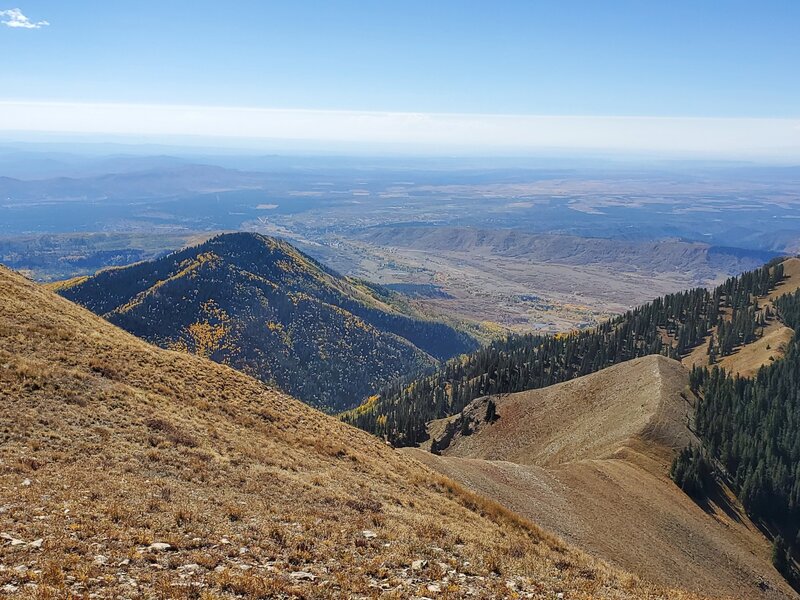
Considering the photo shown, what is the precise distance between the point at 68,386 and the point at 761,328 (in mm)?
165375

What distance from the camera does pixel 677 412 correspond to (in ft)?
277

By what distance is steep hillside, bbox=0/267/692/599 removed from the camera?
1698 cm

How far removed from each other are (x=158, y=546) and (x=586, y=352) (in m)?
152

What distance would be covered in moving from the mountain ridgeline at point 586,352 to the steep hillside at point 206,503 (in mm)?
77927

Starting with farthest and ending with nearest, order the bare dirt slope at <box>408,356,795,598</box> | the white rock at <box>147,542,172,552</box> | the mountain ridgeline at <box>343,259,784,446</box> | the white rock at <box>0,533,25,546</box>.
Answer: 1. the mountain ridgeline at <box>343,259,784,446</box>
2. the bare dirt slope at <box>408,356,795,598</box>
3. the white rock at <box>147,542,172,552</box>
4. the white rock at <box>0,533,25,546</box>

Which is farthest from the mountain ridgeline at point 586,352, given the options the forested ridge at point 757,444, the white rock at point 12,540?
the white rock at point 12,540

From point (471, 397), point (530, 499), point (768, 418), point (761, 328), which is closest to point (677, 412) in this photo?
point (768, 418)

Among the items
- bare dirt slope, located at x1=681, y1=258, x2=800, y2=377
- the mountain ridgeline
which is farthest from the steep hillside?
bare dirt slope, located at x1=681, y1=258, x2=800, y2=377

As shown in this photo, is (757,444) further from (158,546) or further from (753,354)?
(158,546)

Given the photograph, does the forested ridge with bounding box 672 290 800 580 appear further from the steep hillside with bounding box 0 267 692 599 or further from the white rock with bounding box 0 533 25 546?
the white rock with bounding box 0 533 25 546

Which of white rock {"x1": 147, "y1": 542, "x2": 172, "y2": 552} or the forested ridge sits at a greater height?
white rock {"x1": 147, "y1": 542, "x2": 172, "y2": 552}

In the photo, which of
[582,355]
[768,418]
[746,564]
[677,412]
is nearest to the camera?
[746,564]

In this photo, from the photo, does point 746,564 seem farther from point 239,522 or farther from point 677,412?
point 239,522

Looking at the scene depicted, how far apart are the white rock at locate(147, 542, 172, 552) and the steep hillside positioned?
8cm
